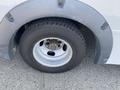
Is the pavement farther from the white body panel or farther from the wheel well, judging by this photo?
the white body panel

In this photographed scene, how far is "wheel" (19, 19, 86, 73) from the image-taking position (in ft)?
8.43

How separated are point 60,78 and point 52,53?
0.96 ft

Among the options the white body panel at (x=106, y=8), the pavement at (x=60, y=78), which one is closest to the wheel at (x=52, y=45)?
the pavement at (x=60, y=78)

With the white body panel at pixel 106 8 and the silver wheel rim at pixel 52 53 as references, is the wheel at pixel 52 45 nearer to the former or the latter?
the silver wheel rim at pixel 52 53

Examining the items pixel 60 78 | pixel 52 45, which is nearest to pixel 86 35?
pixel 52 45

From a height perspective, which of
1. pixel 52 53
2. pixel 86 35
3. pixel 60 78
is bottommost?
pixel 60 78

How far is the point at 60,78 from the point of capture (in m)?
2.92

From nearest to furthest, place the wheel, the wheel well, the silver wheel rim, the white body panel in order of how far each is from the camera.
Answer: the white body panel
the wheel
the wheel well
the silver wheel rim

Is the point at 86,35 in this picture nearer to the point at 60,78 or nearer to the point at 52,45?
the point at 52,45

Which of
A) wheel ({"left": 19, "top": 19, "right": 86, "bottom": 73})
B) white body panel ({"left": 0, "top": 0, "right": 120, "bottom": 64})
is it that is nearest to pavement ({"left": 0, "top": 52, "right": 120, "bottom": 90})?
wheel ({"left": 19, "top": 19, "right": 86, "bottom": 73})

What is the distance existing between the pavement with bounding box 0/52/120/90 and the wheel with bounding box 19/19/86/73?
11 centimetres

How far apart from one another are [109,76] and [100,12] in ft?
2.90

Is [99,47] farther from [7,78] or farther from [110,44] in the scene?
[7,78]

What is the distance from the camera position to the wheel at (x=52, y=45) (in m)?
2.57
